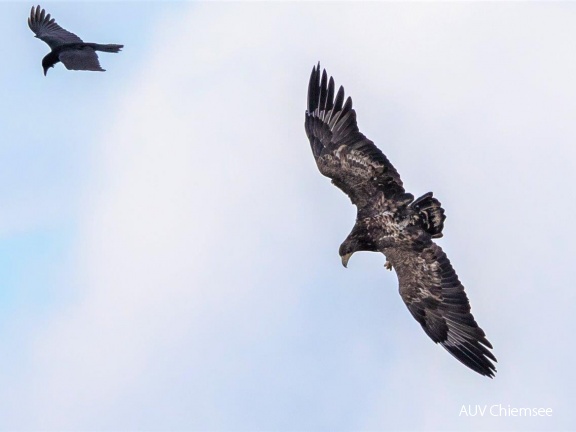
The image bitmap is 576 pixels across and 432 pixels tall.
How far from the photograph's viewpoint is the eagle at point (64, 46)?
91.6ft

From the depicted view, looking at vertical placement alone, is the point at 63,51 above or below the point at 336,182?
above

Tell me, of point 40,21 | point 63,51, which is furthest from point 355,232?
point 40,21

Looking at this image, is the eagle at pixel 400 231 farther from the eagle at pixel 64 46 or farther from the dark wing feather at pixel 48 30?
the dark wing feather at pixel 48 30

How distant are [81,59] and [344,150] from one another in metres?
7.20

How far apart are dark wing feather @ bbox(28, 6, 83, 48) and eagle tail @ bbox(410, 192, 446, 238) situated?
1005cm

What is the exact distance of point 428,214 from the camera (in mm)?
23750

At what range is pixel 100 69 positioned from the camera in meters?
27.4

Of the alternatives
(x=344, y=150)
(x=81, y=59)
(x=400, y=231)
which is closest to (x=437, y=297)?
(x=400, y=231)

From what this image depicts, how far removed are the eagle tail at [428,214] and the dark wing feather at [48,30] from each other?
33.0ft

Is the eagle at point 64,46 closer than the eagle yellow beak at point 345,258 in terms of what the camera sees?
No

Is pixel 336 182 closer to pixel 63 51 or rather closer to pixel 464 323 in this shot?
pixel 464 323

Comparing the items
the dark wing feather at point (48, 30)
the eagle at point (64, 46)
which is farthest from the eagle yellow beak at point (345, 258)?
the dark wing feather at point (48, 30)

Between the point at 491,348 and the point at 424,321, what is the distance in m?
1.41

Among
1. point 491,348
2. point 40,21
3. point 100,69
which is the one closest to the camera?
point 491,348
